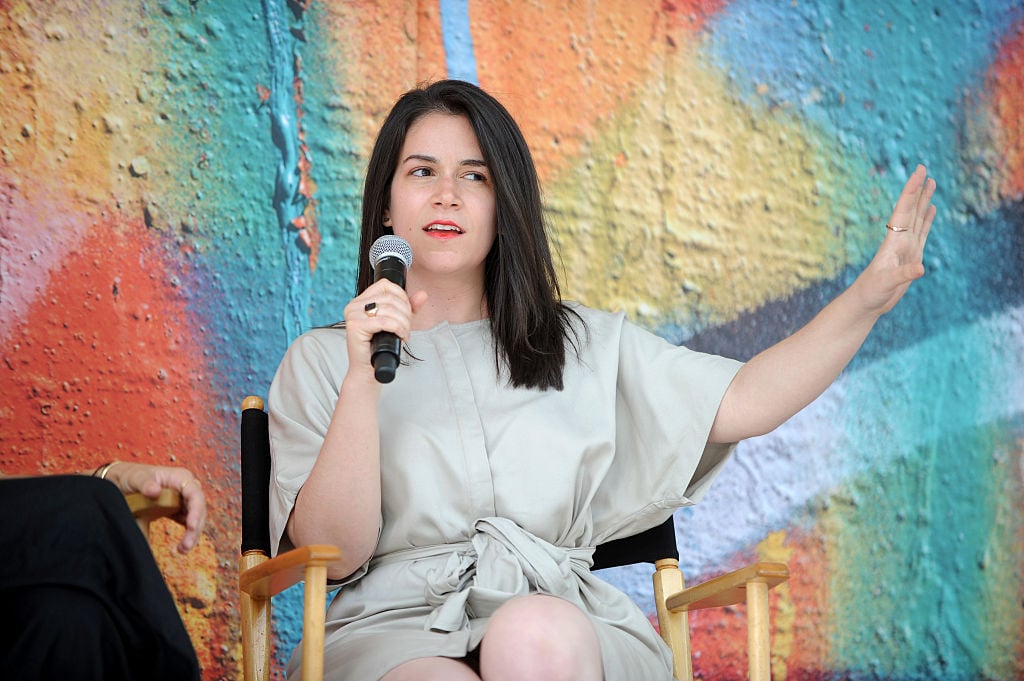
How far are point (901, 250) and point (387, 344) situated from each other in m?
0.80

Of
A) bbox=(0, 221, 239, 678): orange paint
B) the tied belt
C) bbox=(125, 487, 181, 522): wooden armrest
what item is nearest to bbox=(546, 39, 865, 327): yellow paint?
bbox=(0, 221, 239, 678): orange paint

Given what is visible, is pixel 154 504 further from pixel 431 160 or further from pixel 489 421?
pixel 431 160

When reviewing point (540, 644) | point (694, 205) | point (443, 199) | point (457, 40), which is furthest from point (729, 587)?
point (457, 40)

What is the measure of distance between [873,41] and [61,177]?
7.47 feet

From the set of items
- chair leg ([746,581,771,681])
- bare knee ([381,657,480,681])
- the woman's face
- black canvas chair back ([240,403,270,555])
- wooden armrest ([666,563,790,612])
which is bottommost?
bare knee ([381,657,480,681])

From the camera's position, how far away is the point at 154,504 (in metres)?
1.53

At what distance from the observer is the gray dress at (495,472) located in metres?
1.80

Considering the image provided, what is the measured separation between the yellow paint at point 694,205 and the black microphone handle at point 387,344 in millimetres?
1519

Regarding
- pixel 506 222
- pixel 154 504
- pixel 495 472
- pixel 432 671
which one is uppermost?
pixel 506 222

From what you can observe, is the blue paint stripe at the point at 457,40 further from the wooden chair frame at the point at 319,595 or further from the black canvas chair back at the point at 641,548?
the black canvas chair back at the point at 641,548

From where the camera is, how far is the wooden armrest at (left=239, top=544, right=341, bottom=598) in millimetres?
1577

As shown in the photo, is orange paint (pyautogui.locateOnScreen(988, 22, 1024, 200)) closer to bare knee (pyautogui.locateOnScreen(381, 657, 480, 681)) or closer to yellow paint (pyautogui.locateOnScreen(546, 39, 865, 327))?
yellow paint (pyautogui.locateOnScreen(546, 39, 865, 327))

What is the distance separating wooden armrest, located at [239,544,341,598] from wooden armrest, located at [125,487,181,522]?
17 cm

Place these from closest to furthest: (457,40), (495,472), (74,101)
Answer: (495,472) → (74,101) → (457,40)
